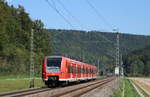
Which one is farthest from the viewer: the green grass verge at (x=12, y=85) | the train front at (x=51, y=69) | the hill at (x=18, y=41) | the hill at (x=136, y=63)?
the hill at (x=136, y=63)

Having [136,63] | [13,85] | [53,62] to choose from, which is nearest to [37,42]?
[136,63]

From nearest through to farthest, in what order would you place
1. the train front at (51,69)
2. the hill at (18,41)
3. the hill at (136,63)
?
the train front at (51,69), the hill at (18,41), the hill at (136,63)

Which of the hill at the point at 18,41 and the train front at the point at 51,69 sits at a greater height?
the hill at the point at 18,41

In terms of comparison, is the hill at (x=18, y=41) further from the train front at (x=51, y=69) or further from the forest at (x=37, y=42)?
the train front at (x=51, y=69)

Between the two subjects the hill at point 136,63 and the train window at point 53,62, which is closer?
the train window at point 53,62

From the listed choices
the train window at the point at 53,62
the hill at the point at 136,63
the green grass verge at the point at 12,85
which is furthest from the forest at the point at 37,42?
the train window at the point at 53,62

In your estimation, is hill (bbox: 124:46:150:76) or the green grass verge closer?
the green grass verge

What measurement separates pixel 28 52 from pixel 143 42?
3100 inches

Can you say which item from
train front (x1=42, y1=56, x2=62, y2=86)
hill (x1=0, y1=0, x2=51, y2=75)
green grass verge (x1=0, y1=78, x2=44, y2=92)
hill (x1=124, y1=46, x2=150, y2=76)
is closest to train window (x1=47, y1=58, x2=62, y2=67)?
train front (x1=42, y1=56, x2=62, y2=86)

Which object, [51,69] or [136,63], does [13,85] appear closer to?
[51,69]

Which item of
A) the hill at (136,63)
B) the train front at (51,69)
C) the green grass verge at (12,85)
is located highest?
the hill at (136,63)

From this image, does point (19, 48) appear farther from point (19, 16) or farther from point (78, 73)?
point (78, 73)

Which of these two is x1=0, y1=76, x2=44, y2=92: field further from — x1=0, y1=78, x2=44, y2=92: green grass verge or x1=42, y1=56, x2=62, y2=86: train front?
x1=42, y1=56, x2=62, y2=86: train front

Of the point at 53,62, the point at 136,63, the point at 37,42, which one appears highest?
the point at 37,42
